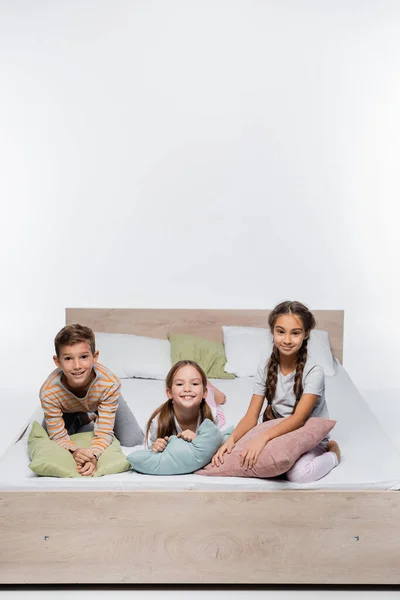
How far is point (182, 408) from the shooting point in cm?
333

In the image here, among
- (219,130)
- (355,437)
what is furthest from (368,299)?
(355,437)

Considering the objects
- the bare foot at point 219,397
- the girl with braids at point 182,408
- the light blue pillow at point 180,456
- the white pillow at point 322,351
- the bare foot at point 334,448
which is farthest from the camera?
the white pillow at point 322,351

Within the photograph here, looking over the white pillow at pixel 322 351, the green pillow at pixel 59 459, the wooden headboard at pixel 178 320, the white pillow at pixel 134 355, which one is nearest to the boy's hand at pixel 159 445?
the green pillow at pixel 59 459

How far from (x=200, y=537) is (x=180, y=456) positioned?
271 mm

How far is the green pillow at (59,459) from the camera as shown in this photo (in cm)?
317

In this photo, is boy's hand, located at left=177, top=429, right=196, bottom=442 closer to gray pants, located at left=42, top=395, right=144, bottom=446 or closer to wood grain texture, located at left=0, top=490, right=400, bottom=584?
wood grain texture, located at left=0, top=490, right=400, bottom=584

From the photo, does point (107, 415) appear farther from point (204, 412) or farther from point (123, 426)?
point (204, 412)

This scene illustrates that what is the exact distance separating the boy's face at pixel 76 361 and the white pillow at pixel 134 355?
1.48 meters

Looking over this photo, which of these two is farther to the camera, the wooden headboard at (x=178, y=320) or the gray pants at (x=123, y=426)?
the wooden headboard at (x=178, y=320)

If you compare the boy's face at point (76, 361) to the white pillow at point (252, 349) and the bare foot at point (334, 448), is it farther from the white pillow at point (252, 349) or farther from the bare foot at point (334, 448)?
the white pillow at point (252, 349)

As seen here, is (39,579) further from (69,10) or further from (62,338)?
(69,10)

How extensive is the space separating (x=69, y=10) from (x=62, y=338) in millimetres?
3013

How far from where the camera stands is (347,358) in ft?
19.1

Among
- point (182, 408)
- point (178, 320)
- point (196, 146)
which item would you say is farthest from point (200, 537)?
point (196, 146)
